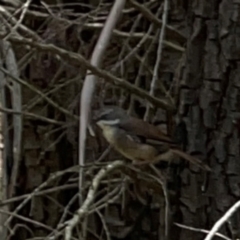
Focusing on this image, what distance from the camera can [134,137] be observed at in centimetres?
287

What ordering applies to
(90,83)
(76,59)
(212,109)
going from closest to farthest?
(76,59) → (90,83) → (212,109)

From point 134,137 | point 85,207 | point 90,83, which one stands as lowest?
point 85,207

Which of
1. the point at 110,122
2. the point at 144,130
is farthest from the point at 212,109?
the point at 110,122

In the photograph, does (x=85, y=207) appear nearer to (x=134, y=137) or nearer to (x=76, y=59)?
(x=76, y=59)

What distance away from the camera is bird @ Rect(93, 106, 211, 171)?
2725 millimetres

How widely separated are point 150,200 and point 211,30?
29.9 inches

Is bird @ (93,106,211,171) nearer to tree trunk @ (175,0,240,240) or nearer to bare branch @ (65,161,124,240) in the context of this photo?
tree trunk @ (175,0,240,240)

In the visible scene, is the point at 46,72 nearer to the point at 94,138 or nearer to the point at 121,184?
the point at 94,138

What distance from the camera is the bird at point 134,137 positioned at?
2.72 m

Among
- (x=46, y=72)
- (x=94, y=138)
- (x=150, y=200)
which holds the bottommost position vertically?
(x=150, y=200)

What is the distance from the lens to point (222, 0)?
2.55 m

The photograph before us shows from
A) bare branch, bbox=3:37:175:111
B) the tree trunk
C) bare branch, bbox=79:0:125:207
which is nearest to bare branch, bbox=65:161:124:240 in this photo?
bare branch, bbox=79:0:125:207

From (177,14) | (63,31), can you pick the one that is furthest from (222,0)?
(63,31)

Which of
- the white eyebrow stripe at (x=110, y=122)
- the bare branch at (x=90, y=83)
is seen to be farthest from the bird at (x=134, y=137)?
the bare branch at (x=90, y=83)
